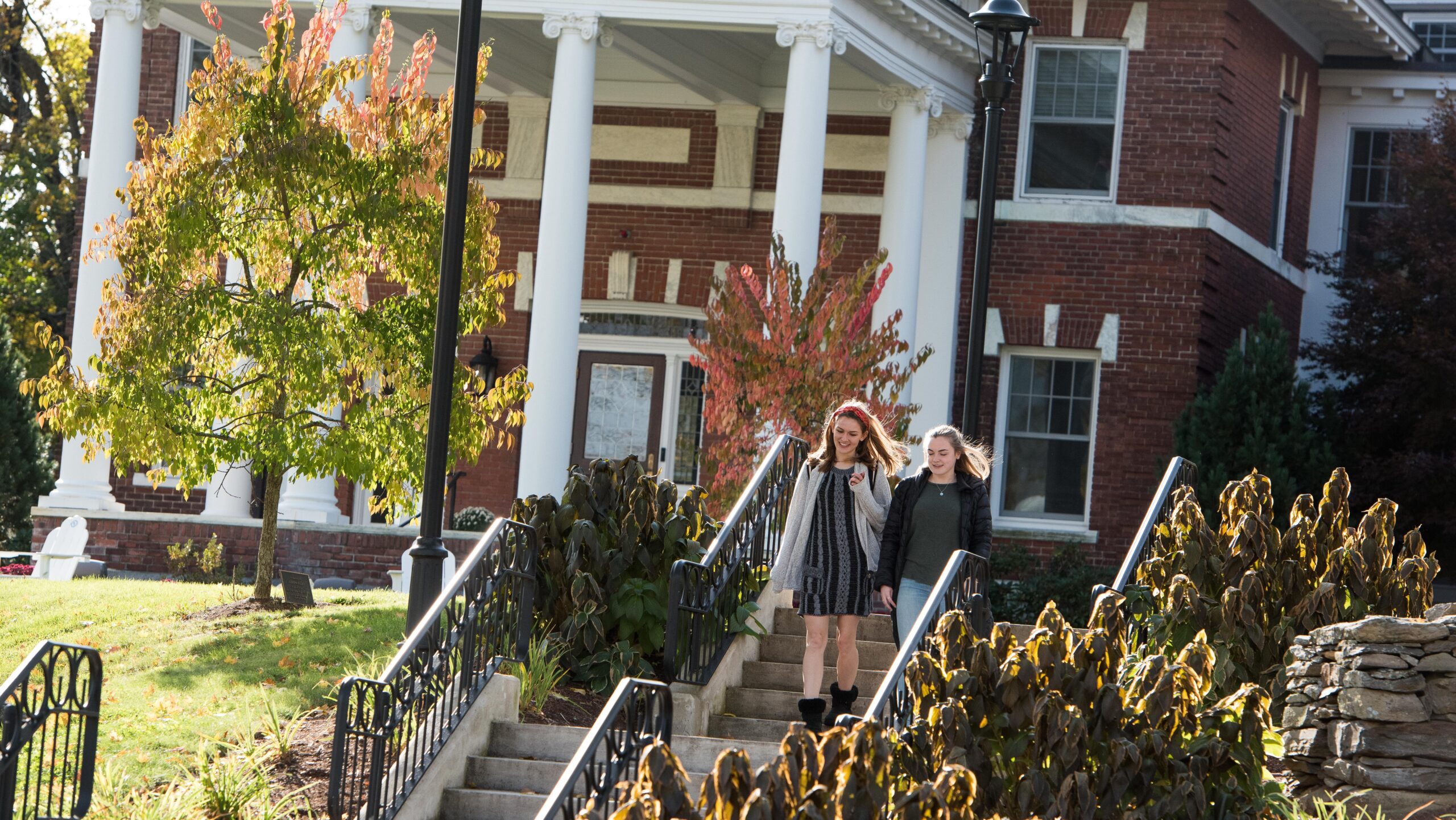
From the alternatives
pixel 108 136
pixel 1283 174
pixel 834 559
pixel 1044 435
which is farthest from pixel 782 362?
pixel 1283 174

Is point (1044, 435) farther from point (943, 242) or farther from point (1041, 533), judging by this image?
point (943, 242)

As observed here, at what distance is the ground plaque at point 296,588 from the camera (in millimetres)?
12719

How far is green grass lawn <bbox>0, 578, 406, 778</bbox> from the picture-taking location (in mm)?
8992

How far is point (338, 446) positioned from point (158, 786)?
4.88 metres

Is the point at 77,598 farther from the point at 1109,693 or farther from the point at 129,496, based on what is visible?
the point at 1109,693

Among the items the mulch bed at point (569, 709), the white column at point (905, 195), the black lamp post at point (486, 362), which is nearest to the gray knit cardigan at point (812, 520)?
the mulch bed at point (569, 709)

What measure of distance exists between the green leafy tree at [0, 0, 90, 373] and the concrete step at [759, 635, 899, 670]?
23348 mm

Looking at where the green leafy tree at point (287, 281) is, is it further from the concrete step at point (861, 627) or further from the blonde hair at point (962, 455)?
the blonde hair at point (962, 455)

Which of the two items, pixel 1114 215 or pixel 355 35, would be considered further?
pixel 1114 215

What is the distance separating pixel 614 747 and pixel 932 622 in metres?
2.01

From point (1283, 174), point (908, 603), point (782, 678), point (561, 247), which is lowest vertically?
point (782, 678)

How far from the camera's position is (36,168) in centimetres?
3091

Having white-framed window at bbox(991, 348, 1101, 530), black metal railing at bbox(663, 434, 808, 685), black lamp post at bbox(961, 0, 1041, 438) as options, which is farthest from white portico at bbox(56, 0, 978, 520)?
black metal railing at bbox(663, 434, 808, 685)

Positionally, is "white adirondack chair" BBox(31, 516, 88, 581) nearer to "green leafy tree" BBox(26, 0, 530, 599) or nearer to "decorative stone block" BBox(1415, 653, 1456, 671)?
"green leafy tree" BBox(26, 0, 530, 599)
